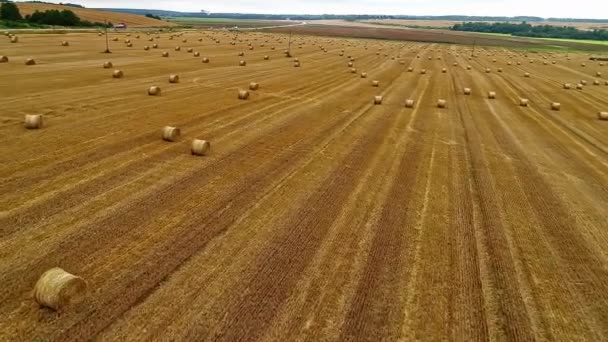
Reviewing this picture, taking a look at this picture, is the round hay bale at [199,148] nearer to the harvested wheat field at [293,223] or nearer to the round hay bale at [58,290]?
the harvested wheat field at [293,223]

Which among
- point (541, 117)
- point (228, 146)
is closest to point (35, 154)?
point (228, 146)

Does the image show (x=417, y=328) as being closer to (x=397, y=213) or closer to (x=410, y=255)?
(x=410, y=255)

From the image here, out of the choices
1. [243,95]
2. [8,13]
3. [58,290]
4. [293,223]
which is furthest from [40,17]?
[58,290]


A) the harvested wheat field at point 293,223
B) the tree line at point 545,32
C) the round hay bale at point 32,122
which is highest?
the tree line at point 545,32

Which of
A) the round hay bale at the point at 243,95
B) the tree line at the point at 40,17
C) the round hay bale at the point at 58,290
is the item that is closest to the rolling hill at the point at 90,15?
the tree line at the point at 40,17

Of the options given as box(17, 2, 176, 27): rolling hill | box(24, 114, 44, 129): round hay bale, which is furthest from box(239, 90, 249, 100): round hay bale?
box(17, 2, 176, 27): rolling hill

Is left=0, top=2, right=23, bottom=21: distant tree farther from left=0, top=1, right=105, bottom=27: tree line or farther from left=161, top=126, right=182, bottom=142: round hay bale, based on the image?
left=161, top=126, right=182, bottom=142: round hay bale

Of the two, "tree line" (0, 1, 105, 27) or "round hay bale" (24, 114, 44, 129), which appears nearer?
"round hay bale" (24, 114, 44, 129)
